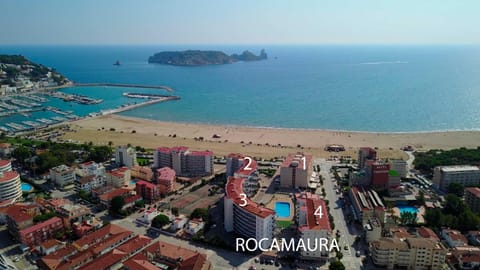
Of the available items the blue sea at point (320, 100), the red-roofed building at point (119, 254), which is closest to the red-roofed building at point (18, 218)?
the red-roofed building at point (119, 254)

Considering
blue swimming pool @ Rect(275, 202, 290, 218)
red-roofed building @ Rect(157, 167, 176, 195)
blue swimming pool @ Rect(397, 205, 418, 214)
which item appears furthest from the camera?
red-roofed building @ Rect(157, 167, 176, 195)

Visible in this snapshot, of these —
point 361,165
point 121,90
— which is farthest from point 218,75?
point 361,165

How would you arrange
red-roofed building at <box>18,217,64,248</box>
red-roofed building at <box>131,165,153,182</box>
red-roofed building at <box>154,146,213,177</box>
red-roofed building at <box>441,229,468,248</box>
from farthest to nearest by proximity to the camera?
red-roofed building at <box>154,146,213,177</box>
red-roofed building at <box>131,165,153,182</box>
red-roofed building at <box>18,217,64,248</box>
red-roofed building at <box>441,229,468,248</box>

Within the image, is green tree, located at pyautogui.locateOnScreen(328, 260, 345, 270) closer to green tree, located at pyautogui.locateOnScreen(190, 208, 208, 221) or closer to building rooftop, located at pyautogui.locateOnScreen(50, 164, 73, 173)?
green tree, located at pyautogui.locateOnScreen(190, 208, 208, 221)

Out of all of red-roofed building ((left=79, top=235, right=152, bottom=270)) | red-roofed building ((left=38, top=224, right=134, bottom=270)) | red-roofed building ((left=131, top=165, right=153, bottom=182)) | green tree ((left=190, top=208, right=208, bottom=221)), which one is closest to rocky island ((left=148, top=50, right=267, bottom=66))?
red-roofed building ((left=131, top=165, right=153, bottom=182))

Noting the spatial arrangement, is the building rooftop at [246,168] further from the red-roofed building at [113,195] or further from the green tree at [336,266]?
the green tree at [336,266]

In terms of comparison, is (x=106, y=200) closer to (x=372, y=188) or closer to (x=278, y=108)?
(x=372, y=188)
